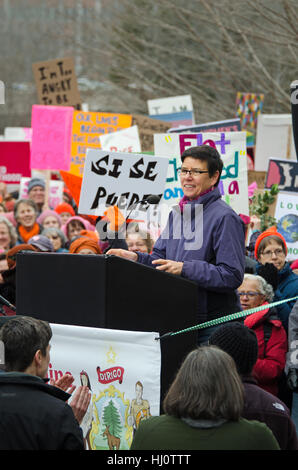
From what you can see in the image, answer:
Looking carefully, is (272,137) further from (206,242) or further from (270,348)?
(206,242)

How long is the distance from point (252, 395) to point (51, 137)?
8.34 m

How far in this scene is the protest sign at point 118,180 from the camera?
19.5 feet

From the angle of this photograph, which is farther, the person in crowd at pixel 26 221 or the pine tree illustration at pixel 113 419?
the person in crowd at pixel 26 221

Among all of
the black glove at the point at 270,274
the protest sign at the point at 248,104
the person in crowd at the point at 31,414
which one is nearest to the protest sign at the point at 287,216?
the black glove at the point at 270,274

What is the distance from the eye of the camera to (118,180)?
606 cm

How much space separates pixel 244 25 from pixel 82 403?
28.5 feet

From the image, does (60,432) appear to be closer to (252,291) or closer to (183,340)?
(183,340)

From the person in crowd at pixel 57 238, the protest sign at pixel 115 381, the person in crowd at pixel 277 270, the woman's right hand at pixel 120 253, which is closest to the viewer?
the protest sign at pixel 115 381

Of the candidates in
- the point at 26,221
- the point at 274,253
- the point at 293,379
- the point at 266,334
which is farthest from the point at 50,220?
the point at 293,379

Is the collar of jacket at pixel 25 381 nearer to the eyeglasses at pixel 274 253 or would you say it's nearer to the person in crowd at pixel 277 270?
the person in crowd at pixel 277 270

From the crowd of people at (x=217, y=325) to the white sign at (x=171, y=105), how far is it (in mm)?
6816

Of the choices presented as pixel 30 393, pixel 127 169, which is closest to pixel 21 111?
pixel 127 169

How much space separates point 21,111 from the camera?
44000 mm
